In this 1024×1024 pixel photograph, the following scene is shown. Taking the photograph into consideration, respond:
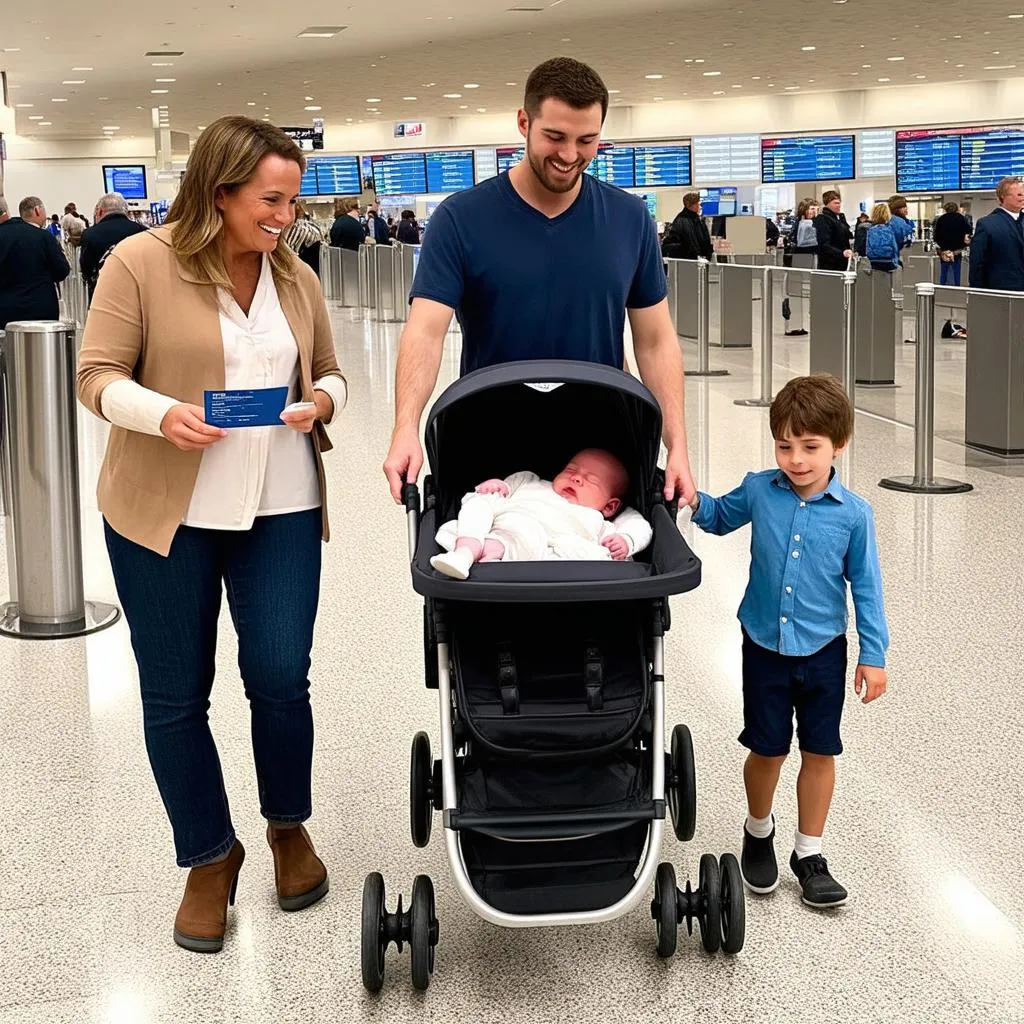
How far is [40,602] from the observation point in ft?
16.1

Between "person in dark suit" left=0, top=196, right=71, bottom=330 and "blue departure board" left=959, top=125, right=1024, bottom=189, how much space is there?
735 inches

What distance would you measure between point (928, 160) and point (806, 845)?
2441 centimetres

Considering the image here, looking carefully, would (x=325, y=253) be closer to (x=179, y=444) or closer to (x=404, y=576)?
(x=404, y=576)

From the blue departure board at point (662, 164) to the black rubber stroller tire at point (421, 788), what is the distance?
2652cm

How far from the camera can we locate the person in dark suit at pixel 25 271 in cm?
1031

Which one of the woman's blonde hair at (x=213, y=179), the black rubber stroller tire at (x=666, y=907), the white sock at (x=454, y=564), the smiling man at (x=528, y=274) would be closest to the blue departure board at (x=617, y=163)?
the smiling man at (x=528, y=274)

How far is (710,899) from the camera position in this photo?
2568mm

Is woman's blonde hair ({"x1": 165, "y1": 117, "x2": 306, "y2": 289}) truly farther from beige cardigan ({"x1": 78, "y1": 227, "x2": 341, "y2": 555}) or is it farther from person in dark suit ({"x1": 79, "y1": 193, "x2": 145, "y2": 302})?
person in dark suit ({"x1": 79, "y1": 193, "x2": 145, "y2": 302})

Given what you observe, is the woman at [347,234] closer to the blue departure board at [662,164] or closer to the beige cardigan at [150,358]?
the blue departure board at [662,164]

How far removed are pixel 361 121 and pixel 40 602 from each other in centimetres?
2845

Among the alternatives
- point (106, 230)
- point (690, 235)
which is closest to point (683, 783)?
point (106, 230)

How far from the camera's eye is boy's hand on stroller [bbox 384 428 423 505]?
2627 mm

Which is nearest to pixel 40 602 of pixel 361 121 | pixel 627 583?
pixel 627 583

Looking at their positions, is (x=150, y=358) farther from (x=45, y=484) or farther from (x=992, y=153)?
(x=992, y=153)
